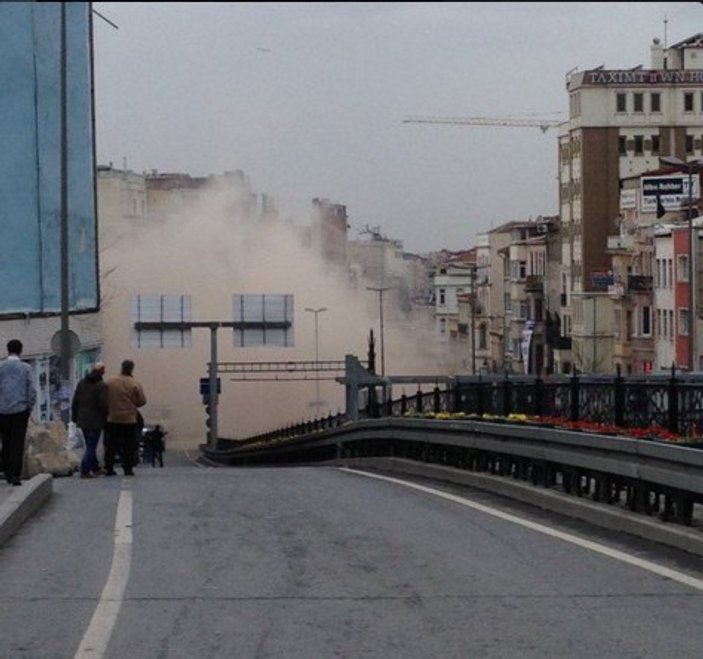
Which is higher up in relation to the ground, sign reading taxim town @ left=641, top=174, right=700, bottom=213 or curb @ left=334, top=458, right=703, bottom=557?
sign reading taxim town @ left=641, top=174, right=700, bottom=213

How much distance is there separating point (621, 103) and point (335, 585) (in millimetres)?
99687

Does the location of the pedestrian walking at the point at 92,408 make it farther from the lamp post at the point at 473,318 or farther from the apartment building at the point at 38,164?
the lamp post at the point at 473,318

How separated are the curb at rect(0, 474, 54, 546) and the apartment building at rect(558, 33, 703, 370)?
86643 millimetres

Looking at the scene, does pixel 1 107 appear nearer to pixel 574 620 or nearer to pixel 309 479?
pixel 309 479

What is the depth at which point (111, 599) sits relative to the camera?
40.8 ft

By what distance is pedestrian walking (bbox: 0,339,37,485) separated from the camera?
69.7ft

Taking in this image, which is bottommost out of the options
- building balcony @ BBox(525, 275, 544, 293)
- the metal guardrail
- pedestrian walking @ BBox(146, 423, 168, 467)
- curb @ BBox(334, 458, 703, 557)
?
pedestrian walking @ BBox(146, 423, 168, 467)

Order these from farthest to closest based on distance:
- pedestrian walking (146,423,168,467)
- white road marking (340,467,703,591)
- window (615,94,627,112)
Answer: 1. window (615,94,627,112)
2. pedestrian walking (146,423,168,467)
3. white road marking (340,467,703,591)

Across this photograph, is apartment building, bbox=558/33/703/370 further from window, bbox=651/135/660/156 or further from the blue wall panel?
the blue wall panel

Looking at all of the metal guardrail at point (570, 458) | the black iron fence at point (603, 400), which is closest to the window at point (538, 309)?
the metal guardrail at point (570, 458)

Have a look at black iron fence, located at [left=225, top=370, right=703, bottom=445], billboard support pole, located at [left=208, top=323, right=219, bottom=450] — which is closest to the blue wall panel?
billboard support pole, located at [left=208, top=323, right=219, bottom=450]

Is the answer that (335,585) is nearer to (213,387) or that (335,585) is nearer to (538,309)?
(213,387)

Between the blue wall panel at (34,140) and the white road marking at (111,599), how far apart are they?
4606 centimetres

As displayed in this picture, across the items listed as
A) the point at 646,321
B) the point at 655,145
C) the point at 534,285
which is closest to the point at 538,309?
the point at 534,285
